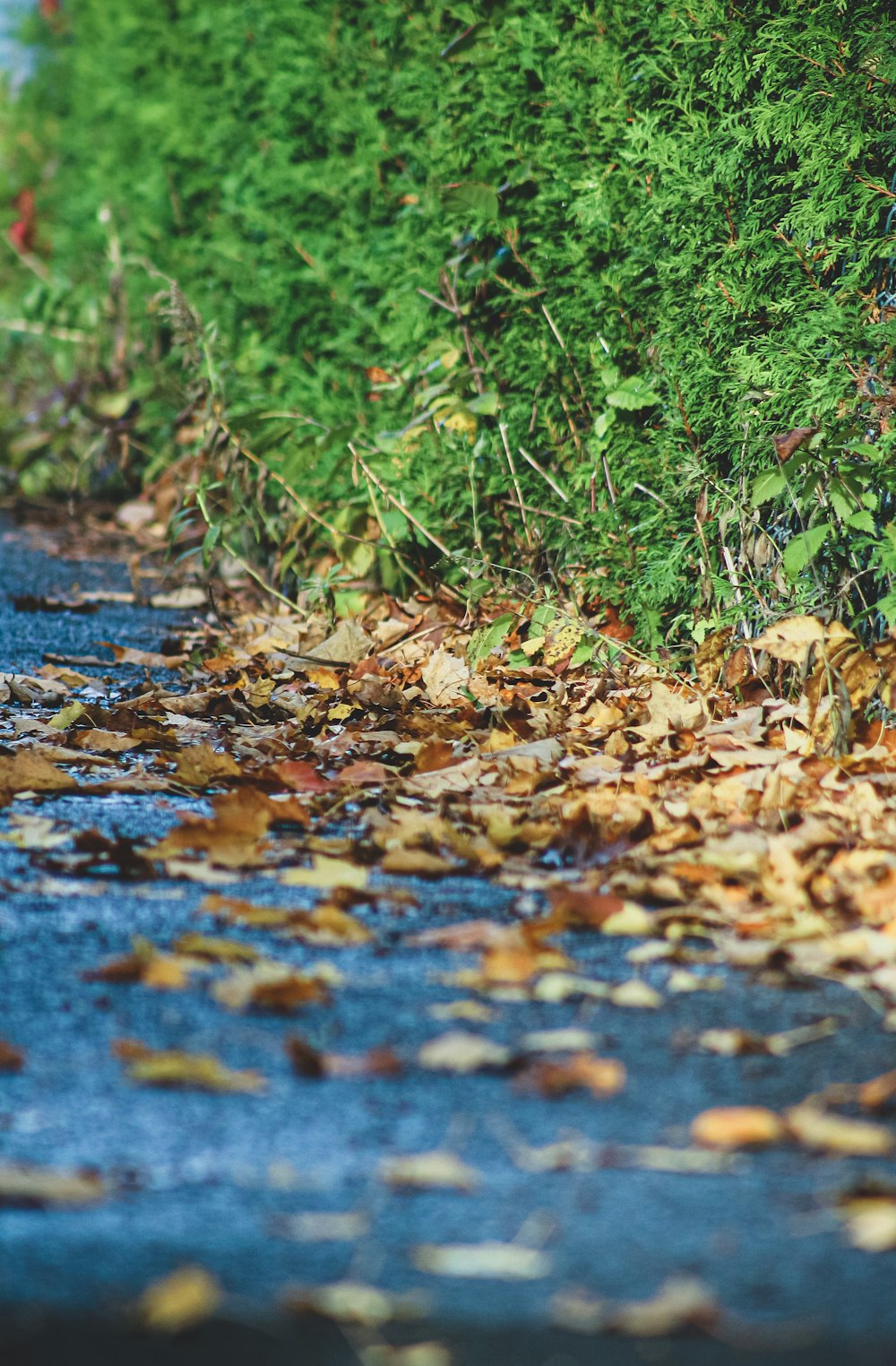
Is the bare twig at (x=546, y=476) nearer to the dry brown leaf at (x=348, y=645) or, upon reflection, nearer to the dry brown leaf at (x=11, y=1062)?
the dry brown leaf at (x=348, y=645)

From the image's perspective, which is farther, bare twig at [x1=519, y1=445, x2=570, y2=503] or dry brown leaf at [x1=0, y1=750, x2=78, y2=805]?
bare twig at [x1=519, y1=445, x2=570, y2=503]

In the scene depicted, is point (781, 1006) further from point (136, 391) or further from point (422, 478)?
point (136, 391)

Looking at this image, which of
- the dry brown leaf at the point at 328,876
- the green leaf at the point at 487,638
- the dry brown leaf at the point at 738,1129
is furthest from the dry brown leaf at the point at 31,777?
the dry brown leaf at the point at 738,1129

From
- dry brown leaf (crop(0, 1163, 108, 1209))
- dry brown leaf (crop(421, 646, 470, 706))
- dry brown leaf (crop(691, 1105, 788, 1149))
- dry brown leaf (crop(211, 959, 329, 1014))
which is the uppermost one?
dry brown leaf (crop(691, 1105, 788, 1149))

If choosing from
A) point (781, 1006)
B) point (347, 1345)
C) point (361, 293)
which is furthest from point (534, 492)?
point (347, 1345)

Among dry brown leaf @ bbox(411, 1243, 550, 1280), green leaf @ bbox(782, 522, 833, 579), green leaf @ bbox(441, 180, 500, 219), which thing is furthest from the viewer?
green leaf @ bbox(441, 180, 500, 219)

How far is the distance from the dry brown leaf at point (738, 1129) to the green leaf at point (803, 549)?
157cm

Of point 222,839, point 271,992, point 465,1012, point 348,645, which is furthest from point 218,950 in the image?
point 348,645

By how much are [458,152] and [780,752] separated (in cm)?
243

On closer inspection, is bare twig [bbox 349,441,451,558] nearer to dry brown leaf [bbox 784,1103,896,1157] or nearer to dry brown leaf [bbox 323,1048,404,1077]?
dry brown leaf [bbox 323,1048,404,1077]

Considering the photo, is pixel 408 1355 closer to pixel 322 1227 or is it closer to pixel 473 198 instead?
pixel 322 1227

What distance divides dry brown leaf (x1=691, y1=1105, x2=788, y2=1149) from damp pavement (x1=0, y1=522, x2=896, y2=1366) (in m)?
0.03

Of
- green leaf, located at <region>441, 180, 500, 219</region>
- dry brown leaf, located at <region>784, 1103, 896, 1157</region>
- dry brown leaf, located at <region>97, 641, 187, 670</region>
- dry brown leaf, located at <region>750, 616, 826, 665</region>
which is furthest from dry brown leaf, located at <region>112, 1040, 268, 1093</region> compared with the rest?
green leaf, located at <region>441, 180, 500, 219</region>

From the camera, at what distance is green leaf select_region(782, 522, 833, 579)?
10.1ft
